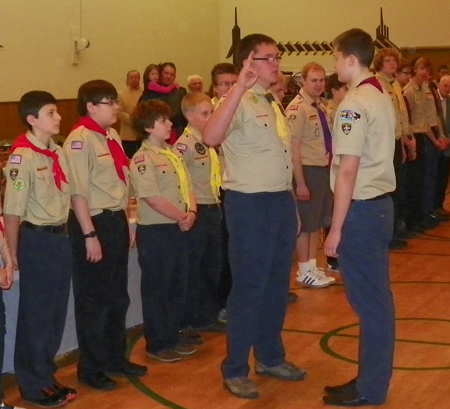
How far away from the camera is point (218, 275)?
15.9 ft

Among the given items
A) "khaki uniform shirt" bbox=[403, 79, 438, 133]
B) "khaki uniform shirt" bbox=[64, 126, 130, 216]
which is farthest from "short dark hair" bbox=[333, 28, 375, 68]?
"khaki uniform shirt" bbox=[403, 79, 438, 133]

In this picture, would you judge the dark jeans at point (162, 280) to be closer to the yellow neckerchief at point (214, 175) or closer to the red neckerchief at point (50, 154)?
the yellow neckerchief at point (214, 175)

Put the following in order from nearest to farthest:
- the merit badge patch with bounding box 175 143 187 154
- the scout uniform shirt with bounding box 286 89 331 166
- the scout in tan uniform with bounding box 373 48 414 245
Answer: the merit badge patch with bounding box 175 143 187 154 → the scout uniform shirt with bounding box 286 89 331 166 → the scout in tan uniform with bounding box 373 48 414 245

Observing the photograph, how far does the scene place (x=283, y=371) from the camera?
4.04 meters

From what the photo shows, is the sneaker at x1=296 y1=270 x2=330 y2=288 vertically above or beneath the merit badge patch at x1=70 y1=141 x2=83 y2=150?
beneath

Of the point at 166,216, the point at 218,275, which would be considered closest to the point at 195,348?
the point at 218,275

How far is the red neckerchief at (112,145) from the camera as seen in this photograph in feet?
12.8

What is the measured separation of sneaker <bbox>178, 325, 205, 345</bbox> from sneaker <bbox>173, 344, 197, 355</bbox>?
10 centimetres

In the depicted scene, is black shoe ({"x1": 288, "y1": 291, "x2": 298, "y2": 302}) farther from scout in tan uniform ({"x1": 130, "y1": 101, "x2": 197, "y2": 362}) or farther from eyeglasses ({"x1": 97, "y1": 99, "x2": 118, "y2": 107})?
eyeglasses ({"x1": 97, "y1": 99, "x2": 118, "y2": 107})

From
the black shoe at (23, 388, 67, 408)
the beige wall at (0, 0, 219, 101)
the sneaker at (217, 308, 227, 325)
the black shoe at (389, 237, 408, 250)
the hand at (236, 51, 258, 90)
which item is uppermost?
the beige wall at (0, 0, 219, 101)

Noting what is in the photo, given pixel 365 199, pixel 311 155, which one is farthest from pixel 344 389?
pixel 311 155

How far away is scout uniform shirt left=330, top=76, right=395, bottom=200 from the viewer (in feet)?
11.3

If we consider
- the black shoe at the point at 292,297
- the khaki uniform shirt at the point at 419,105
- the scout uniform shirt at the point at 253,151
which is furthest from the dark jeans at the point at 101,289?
the khaki uniform shirt at the point at 419,105

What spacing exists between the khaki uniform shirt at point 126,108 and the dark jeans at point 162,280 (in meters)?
5.43
